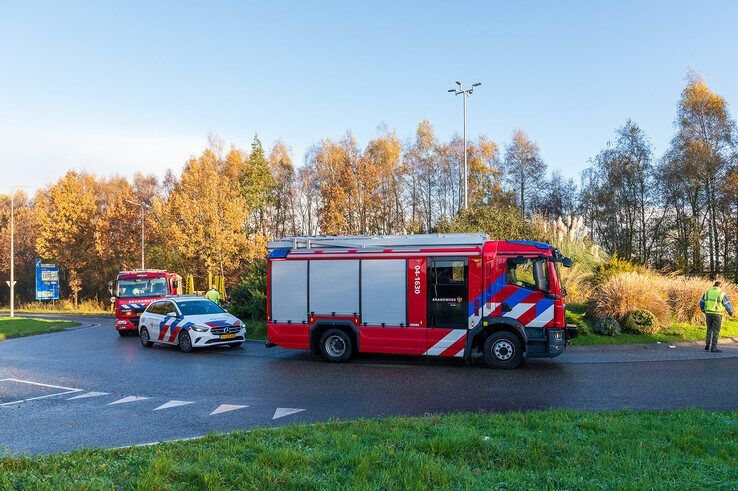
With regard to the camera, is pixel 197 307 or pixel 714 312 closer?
pixel 714 312

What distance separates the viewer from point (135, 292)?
78.2 ft

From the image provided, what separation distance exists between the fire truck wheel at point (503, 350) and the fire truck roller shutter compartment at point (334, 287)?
120 inches

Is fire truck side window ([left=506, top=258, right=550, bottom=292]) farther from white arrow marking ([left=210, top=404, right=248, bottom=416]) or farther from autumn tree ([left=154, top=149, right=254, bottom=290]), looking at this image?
autumn tree ([left=154, top=149, right=254, bottom=290])

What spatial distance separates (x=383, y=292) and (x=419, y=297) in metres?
0.84

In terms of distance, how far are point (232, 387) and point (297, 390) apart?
4.23 ft

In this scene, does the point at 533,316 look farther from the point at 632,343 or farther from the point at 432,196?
the point at 432,196

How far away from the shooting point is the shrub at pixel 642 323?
52.2 feet

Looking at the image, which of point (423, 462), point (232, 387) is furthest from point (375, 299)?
point (423, 462)

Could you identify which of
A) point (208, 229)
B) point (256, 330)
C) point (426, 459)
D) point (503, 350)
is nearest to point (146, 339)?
point (256, 330)

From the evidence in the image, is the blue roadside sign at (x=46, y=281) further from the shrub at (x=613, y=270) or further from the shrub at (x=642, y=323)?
the shrub at (x=642, y=323)

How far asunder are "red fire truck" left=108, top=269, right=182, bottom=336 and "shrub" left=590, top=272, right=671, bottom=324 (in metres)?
16.3

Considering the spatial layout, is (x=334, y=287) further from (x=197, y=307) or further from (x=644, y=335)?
(x=644, y=335)

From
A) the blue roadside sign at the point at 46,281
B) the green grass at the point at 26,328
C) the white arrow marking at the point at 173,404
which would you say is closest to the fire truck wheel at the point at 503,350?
the white arrow marking at the point at 173,404

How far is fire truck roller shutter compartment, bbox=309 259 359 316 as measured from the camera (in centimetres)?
1329
